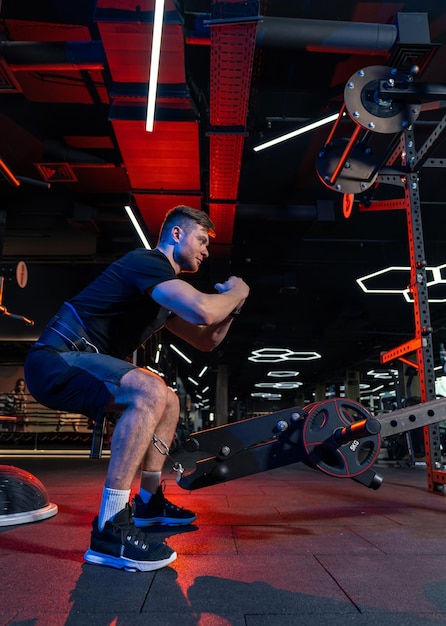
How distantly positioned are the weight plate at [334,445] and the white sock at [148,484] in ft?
2.05

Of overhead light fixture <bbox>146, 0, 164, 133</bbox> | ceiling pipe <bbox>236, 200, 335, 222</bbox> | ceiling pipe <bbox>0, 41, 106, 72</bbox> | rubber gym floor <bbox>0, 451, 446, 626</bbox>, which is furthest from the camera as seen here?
ceiling pipe <bbox>236, 200, 335, 222</bbox>

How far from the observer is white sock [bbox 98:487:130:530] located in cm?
131

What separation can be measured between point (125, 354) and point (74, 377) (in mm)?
337

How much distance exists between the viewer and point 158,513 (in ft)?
5.91

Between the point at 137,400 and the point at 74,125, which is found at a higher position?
the point at 74,125

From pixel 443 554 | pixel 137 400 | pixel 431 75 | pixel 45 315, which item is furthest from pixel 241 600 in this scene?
pixel 45 315

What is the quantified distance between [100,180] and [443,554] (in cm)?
520

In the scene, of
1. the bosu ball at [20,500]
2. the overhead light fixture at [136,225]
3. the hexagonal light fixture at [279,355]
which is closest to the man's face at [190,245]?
the bosu ball at [20,500]

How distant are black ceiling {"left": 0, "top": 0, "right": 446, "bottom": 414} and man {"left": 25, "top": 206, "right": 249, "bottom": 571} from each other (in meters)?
1.94

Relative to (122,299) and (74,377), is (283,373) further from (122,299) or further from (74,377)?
(74,377)

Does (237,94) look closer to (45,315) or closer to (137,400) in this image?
(137,400)

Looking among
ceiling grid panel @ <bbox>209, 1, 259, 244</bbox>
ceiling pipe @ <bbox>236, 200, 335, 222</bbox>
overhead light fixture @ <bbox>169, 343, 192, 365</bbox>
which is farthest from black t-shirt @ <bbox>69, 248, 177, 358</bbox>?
overhead light fixture @ <bbox>169, 343, 192, 365</bbox>

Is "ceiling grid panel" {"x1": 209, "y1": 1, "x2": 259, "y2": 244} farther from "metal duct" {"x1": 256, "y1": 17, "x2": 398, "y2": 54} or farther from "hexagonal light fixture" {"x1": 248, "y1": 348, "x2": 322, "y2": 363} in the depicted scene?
"hexagonal light fixture" {"x1": 248, "y1": 348, "x2": 322, "y2": 363}

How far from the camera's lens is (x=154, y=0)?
2818mm
